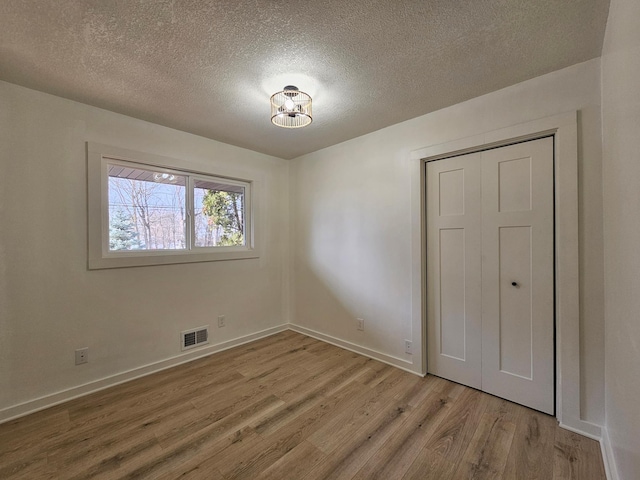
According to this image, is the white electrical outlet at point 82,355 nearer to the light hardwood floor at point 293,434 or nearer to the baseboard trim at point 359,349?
the light hardwood floor at point 293,434

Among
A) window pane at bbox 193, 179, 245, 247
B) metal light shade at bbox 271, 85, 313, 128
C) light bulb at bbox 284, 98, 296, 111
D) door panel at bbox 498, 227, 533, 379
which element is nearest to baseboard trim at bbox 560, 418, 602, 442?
door panel at bbox 498, 227, 533, 379

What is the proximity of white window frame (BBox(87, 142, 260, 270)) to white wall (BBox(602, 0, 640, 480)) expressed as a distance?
10.2 ft

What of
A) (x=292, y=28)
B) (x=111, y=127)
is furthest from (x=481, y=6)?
(x=111, y=127)

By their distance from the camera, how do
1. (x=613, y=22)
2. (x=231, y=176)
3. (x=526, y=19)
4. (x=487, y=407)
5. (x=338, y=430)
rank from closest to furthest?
(x=613, y=22) → (x=526, y=19) → (x=338, y=430) → (x=487, y=407) → (x=231, y=176)

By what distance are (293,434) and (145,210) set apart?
7.69 feet

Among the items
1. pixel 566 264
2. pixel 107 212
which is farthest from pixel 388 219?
pixel 107 212

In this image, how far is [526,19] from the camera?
139 cm

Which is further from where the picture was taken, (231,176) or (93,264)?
(231,176)

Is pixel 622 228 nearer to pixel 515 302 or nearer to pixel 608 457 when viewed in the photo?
pixel 515 302

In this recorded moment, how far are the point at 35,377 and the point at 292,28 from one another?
2.98m

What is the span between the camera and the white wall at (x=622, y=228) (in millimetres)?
993

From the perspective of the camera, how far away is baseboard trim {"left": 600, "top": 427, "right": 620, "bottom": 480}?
137 centimetres

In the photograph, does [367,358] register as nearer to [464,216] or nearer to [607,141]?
[464,216]

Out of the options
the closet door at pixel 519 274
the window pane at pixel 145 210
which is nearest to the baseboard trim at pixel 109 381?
the window pane at pixel 145 210
